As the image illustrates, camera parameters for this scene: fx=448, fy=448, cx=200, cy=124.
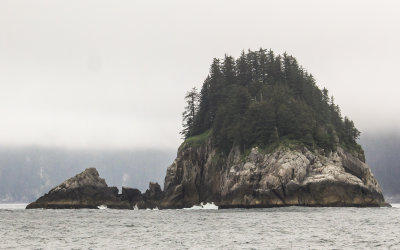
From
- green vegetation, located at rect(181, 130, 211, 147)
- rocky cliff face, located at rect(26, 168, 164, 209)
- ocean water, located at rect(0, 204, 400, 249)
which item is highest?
green vegetation, located at rect(181, 130, 211, 147)

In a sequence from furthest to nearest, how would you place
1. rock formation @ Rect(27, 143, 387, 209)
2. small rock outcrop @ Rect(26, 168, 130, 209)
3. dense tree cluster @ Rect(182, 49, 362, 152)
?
small rock outcrop @ Rect(26, 168, 130, 209), dense tree cluster @ Rect(182, 49, 362, 152), rock formation @ Rect(27, 143, 387, 209)

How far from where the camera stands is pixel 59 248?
36844 millimetres

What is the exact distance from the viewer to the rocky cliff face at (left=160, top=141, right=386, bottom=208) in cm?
8288

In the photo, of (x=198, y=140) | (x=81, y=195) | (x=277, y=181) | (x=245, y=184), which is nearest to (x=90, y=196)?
(x=81, y=195)

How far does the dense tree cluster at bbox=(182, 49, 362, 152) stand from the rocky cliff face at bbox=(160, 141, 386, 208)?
502cm

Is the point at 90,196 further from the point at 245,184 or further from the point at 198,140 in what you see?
the point at 245,184

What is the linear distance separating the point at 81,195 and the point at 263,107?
50.3 m

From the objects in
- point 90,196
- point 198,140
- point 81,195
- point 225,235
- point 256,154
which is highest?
point 198,140

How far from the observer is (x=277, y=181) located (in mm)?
84125

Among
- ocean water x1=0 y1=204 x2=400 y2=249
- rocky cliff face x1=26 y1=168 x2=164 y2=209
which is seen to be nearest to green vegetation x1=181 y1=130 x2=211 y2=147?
rocky cliff face x1=26 y1=168 x2=164 y2=209

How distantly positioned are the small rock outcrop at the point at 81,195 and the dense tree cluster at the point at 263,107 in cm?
3041

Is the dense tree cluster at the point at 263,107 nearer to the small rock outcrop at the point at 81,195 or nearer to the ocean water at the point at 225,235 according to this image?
the small rock outcrop at the point at 81,195

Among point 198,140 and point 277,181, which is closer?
point 277,181

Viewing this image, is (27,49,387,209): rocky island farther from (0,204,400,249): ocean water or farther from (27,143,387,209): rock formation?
(0,204,400,249): ocean water
